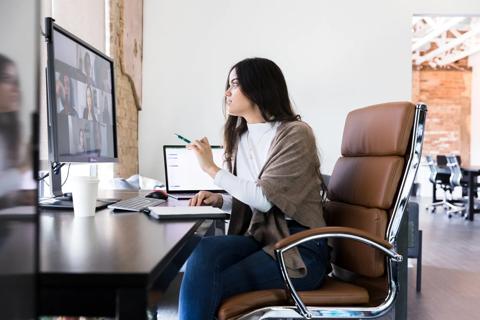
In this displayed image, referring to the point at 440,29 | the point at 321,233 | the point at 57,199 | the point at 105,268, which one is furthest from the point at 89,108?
the point at 440,29

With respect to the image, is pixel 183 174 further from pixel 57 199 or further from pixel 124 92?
pixel 124 92

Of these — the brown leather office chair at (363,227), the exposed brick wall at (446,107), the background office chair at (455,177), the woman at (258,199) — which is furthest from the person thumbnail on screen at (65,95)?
the exposed brick wall at (446,107)

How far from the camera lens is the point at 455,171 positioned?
781 cm

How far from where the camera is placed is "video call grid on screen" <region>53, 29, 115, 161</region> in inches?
57.1

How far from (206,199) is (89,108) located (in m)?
0.50

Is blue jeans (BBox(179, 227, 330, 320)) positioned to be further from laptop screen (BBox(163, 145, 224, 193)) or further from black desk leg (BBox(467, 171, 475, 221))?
black desk leg (BBox(467, 171, 475, 221))

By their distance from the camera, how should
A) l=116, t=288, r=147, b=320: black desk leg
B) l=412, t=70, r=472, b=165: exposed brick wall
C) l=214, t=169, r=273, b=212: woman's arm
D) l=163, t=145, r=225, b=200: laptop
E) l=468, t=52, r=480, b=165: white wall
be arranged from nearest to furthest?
l=116, t=288, r=147, b=320: black desk leg, l=214, t=169, r=273, b=212: woman's arm, l=163, t=145, r=225, b=200: laptop, l=468, t=52, r=480, b=165: white wall, l=412, t=70, r=472, b=165: exposed brick wall

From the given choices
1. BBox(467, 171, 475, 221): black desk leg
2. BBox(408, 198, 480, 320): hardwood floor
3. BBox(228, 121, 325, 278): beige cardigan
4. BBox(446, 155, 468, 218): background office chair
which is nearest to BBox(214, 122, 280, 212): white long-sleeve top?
BBox(228, 121, 325, 278): beige cardigan

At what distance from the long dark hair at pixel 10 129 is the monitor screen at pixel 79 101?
982 mm

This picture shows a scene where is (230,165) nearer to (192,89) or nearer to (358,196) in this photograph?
(358,196)

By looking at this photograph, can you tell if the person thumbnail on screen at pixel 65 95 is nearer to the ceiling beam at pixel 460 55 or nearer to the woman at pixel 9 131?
the woman at pixel 9 131

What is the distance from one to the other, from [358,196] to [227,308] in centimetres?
60

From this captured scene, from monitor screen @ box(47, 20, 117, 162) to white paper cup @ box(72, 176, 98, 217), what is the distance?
0.15 m

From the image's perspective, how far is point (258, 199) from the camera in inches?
60.5
